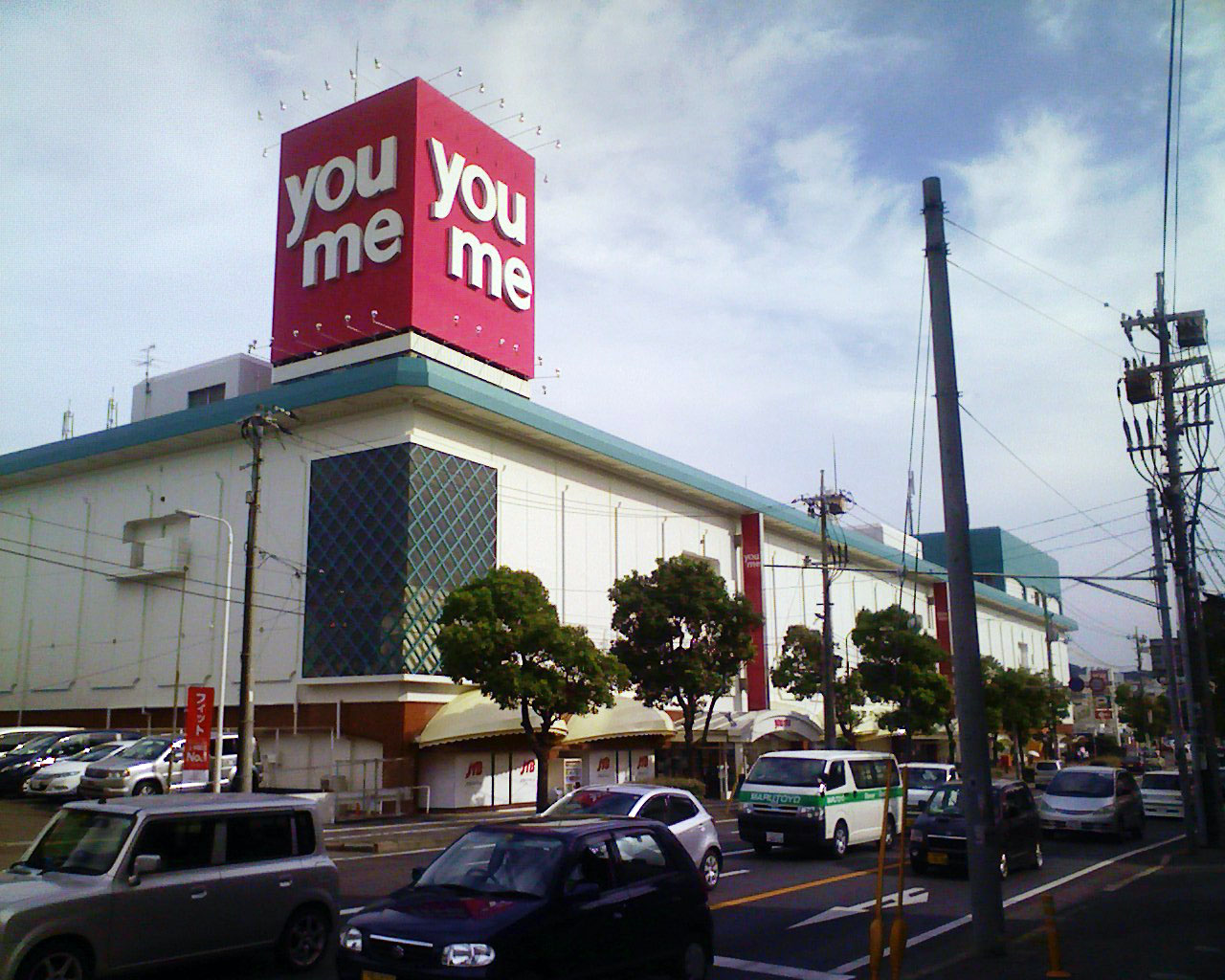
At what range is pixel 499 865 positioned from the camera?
8641 millimetres

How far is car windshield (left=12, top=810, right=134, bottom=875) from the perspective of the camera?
9039 millimetres

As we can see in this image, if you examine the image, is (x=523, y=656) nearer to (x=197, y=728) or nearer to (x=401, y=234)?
(x=197, y=728)

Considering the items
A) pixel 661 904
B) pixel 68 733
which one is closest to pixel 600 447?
pixel 68 733

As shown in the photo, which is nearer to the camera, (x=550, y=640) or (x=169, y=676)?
(x=550, y=640)

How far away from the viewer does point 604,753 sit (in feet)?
143

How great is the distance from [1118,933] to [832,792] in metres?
8.10

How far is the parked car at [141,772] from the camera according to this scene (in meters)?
26.6

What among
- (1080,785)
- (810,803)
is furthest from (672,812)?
(1080,785)

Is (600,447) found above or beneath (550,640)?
above

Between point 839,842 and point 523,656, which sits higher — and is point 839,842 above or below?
below

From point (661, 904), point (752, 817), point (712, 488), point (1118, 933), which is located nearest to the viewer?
point (661, 904)

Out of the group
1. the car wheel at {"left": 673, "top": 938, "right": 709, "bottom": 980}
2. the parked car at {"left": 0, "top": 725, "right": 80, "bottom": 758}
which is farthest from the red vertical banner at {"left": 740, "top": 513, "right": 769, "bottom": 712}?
the car wheel at {"left": 673, "top": 938, "right": 709, "bottom": 980}

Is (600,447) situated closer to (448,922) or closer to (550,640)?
(550,640)

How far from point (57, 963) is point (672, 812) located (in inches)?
390
